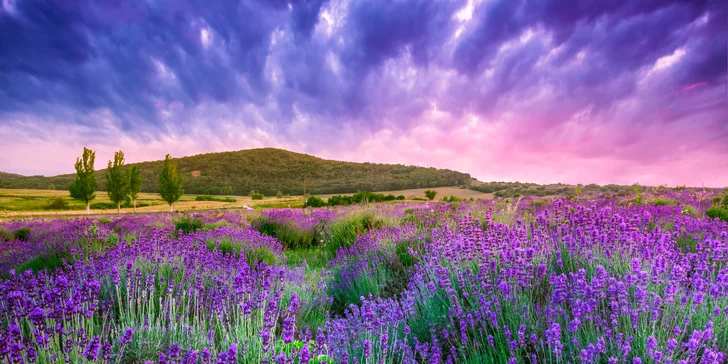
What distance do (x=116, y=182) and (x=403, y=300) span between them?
39147 millimetres

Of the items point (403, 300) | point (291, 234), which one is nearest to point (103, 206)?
point (291, 234)

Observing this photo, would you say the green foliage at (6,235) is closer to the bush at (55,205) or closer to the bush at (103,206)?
the bush at (55,205)

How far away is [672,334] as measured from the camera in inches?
93.4

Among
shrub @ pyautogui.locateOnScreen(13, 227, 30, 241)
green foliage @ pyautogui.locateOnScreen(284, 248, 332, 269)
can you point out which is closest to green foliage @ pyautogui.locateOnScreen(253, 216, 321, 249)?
green foliage @ pyautogui.locateOnScreen(284, 248, 332, 269)

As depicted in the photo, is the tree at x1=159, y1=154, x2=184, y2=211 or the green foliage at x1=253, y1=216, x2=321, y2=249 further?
the tree at x1=159, y1=154, x2=184, y2=211

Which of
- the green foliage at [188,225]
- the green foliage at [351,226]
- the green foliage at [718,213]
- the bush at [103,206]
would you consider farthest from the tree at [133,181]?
the green foliage at [718,213]

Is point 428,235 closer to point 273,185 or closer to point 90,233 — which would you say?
point 90,233

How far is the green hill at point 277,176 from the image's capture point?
49000mm

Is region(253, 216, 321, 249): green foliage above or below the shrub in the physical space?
above

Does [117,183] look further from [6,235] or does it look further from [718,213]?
[718,213]

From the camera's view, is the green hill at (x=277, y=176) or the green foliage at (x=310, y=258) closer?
the green foliage at (x=310, y=258)

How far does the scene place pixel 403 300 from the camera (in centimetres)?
367

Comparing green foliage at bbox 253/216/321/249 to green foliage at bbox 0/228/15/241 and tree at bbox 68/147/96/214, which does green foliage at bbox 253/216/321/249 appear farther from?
tree at bbox 68/147/96/214

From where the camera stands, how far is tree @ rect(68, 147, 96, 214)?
→ 33219mm
